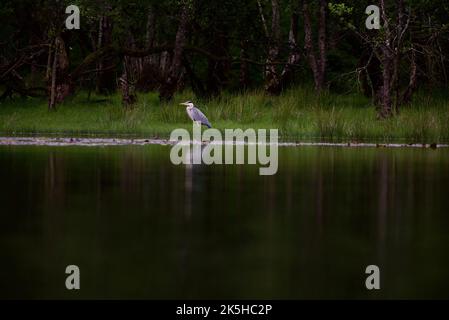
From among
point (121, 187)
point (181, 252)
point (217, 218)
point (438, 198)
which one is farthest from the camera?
point (121, 187)

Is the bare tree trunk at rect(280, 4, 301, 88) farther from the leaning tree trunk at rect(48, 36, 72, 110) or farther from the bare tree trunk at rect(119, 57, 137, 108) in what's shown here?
the leaning tree trunk at rect(48, 36, 72, 110)

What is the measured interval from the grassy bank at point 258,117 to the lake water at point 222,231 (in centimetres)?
1110

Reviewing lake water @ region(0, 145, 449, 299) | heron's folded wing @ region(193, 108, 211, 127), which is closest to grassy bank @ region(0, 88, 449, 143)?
heron's folded wing @ region(193, 108, 211, 127)

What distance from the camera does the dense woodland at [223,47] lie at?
119 feet

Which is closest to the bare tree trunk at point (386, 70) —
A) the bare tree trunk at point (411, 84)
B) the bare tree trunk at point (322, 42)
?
the bare tree trunk at point (411, 84)

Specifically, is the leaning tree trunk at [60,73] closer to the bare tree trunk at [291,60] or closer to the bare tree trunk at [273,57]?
the bare tree trunk at [273,57]

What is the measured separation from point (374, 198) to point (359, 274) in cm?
642

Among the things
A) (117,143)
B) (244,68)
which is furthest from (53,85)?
(117,143)

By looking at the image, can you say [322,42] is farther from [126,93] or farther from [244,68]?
[126,93]

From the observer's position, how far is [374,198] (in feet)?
50.4

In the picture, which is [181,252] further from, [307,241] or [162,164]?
[162,164]

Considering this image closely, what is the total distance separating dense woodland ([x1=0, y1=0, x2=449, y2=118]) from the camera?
36.4m

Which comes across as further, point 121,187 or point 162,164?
point 162,164
